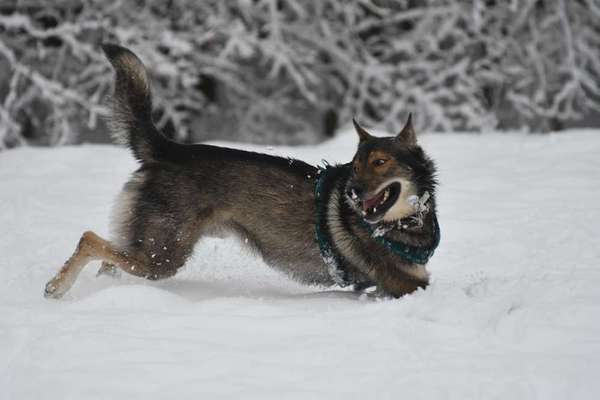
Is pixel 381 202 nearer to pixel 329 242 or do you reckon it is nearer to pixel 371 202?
pixel 371 202

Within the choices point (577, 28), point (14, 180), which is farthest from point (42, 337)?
point (577, 28)

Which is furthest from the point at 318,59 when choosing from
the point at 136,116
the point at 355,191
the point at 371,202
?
the point at 355,191

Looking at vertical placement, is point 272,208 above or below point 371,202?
below

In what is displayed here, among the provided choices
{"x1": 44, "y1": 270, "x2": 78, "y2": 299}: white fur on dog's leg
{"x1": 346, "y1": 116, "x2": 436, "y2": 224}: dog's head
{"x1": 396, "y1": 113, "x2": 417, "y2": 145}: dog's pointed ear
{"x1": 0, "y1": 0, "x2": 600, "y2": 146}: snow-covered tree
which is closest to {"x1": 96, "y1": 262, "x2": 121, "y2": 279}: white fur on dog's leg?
{"x1": 44, "y1": 270, "x2": 78, "y2": 299}: white fur on dog's leg

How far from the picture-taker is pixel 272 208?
4.74 meters

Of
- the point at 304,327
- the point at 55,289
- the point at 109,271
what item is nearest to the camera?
the point at 304,327

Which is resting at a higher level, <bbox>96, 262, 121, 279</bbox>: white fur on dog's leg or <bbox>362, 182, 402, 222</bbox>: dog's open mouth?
<bbox>362, 182, 402, 222</bbox>: dog's open mouth

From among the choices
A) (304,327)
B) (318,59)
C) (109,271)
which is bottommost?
(318,59)

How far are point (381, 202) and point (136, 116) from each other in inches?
65.1

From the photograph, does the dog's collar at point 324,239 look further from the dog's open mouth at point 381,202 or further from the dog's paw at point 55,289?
the dog's paw at point 55,289

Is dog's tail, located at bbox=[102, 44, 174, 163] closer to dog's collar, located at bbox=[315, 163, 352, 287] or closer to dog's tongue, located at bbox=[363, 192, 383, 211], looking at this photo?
dog's collar, located at bbox=[315, 163, 352, 287]

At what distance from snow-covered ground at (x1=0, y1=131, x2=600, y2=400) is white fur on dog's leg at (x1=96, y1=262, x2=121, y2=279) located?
0.18 feet

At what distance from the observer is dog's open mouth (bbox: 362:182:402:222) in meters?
4.46

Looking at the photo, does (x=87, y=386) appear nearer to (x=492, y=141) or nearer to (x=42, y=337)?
(x=42, y=337)
